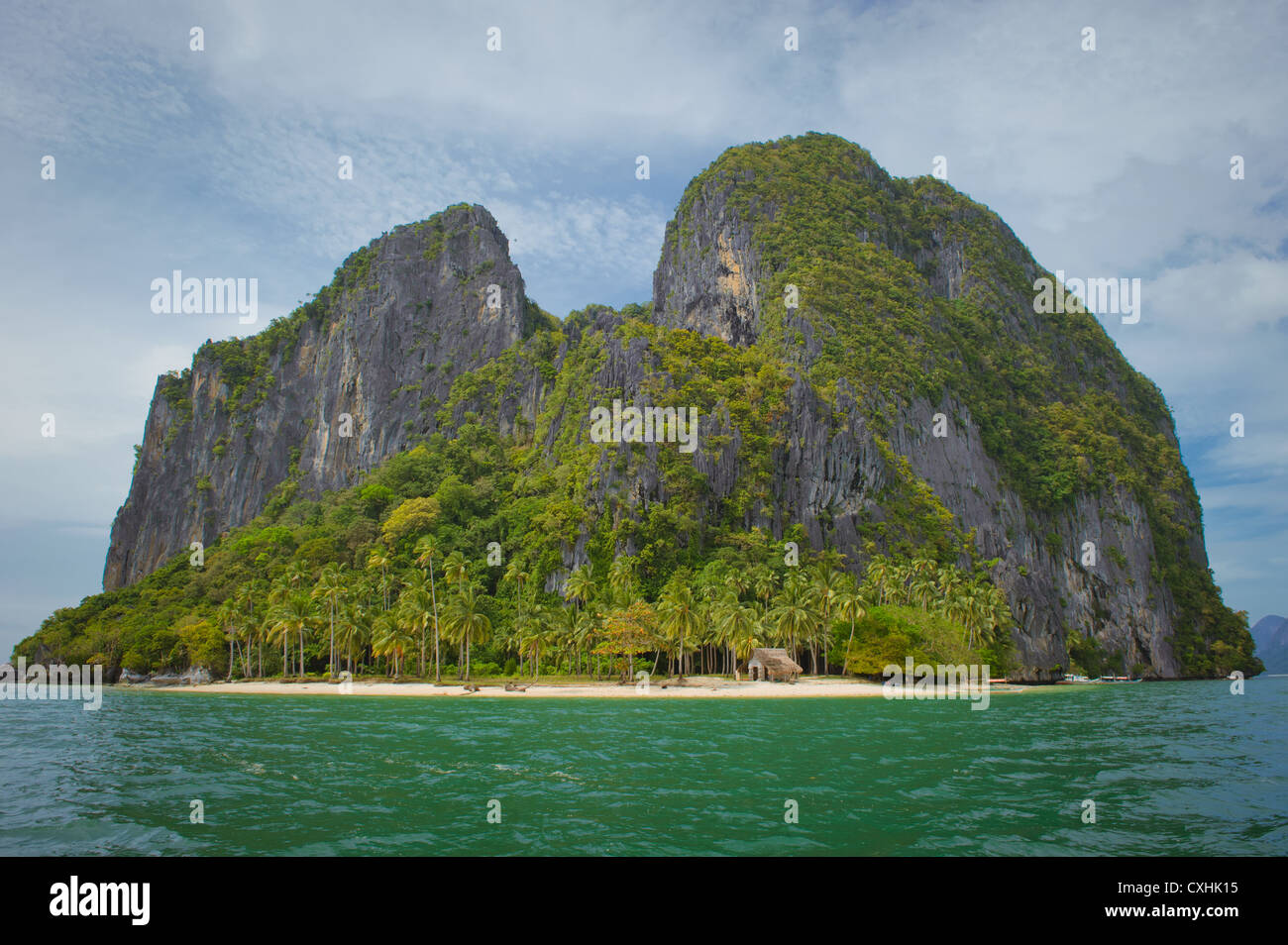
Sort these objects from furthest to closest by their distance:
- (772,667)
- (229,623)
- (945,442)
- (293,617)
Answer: (945,442) → (229,623) → (293,617) → (772,667)

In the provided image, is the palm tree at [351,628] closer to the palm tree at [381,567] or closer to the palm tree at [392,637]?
the palm tree at [392,637]

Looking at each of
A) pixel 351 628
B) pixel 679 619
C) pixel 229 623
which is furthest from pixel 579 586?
pixel 229 623

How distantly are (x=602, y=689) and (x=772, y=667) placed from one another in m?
16.5

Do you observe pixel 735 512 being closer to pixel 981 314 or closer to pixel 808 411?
pixel 808 411

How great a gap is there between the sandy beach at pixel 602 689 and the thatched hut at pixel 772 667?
1523 mm

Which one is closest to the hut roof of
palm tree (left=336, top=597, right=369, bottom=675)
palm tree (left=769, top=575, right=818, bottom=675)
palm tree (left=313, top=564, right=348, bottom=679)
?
palm tree (left=769, top=575, right=818, bottom=675)

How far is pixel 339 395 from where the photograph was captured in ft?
458

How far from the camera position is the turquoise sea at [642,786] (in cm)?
1391

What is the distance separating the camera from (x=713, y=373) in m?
107

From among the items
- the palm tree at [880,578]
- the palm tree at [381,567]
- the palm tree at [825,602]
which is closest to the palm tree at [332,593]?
A: the palm tree at [381,567]

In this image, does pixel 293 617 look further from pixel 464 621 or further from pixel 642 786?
pixel 642 786

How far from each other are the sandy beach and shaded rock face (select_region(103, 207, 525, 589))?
7253cm

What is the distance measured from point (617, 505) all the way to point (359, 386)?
76.5 m

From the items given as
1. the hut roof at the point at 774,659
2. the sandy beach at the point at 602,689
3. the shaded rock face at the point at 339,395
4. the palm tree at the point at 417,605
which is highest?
the shaded rock face at the point at 339,395
